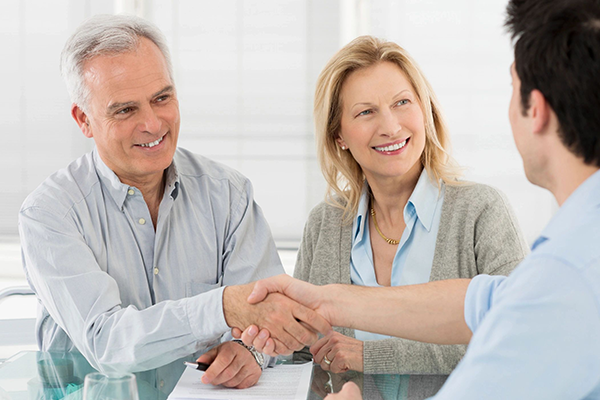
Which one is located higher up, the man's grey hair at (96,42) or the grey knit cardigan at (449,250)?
the man's grey hair at (96,42)

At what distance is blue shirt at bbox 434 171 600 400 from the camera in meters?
0.80

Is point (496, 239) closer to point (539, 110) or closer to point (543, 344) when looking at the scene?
point (539, 110)

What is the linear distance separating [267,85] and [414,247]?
258cm

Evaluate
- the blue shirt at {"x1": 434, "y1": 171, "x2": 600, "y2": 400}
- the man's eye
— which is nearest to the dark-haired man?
the blue shirt at {"x1": 434, "y1": 171, "x2": 600, "y2": 400}

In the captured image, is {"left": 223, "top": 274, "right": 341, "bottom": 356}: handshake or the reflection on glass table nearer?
the reflection on glass table

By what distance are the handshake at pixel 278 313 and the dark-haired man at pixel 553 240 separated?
740 mm

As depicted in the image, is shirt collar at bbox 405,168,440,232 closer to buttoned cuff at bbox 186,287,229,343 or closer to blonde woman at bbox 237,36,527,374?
blonde woman at bbox 237,36,527,374

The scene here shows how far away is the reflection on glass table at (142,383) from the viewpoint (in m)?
1.42

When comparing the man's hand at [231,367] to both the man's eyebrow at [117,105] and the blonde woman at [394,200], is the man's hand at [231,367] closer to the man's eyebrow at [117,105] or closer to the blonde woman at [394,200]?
the blonde woman at [394,200]

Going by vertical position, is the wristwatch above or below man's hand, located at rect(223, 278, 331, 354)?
below

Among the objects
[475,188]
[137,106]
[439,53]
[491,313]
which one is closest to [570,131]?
[491,313]

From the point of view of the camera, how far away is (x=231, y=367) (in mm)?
1493

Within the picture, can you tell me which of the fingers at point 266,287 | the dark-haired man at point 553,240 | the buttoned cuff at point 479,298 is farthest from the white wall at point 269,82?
the dark-haired man at point 553,240

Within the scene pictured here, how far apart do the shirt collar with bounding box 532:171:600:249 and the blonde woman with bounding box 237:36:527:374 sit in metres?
0.98
